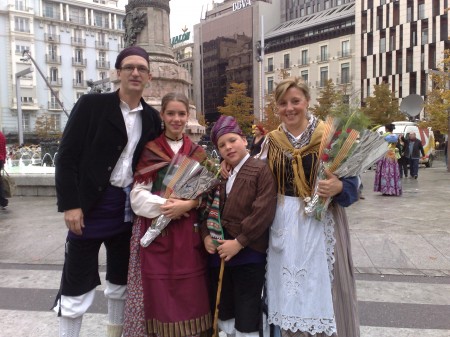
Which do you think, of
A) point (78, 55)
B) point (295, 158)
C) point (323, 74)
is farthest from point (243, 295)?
point (78, 55)

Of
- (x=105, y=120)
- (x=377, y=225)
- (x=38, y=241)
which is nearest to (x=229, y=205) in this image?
(x=105, y=120)

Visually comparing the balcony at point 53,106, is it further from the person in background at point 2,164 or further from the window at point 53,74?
the person in background at point 2,164

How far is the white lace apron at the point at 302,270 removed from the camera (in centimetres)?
255

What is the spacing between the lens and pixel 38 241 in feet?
20.9

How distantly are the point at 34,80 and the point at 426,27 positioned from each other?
48287mm

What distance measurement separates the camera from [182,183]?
A: 8.87 ft

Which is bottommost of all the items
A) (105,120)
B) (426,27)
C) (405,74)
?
(105,120)

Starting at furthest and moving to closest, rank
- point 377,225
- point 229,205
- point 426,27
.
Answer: point 426,27 < point 377,225 < point 229,205

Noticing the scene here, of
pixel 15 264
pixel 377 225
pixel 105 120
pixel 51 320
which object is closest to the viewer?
pixel 105 120

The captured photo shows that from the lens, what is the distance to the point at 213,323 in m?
2.76

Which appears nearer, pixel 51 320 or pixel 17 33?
pixel 51 320

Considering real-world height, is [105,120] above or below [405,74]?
below

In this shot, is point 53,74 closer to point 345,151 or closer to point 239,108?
point 239,108

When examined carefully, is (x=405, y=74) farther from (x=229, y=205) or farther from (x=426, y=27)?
(x=229, y=205)
